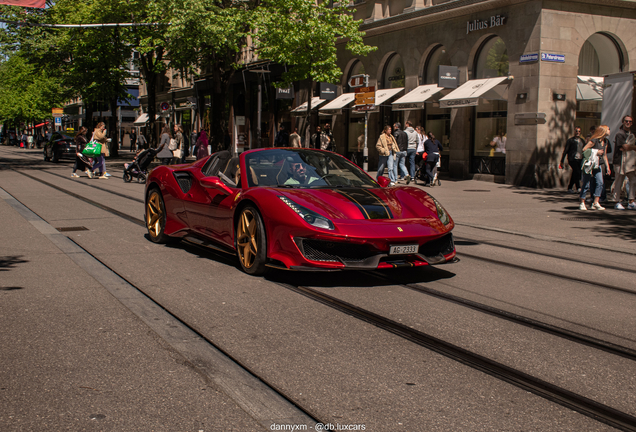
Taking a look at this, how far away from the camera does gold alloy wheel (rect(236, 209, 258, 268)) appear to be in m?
6.58

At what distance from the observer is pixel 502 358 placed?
4133 millimetres

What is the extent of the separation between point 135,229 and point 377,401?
7.36m

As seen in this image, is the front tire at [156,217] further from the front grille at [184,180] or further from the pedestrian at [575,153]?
the pedestrian at [575,153]

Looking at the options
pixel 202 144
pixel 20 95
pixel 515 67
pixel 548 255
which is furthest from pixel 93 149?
pixel 20 95

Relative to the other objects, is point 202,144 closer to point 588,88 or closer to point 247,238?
point 588,88

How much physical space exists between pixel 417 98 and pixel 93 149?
453 inches

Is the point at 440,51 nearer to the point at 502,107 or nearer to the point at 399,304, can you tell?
the point at 502,107

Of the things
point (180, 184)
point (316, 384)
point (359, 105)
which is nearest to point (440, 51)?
point (359, 105)

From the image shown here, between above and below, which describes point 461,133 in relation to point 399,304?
above

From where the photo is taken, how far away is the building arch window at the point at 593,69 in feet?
72.2

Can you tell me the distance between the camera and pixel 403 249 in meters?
6.02

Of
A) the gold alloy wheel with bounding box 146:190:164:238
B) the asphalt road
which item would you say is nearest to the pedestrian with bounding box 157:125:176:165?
the gold alloy wheel with bounding box 146:190:164:238

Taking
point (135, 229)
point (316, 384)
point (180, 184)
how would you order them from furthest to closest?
1. point (135, 229)
2. point (180, 184)
3. point (316, 384)

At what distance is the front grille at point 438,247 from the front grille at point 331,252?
55cm
